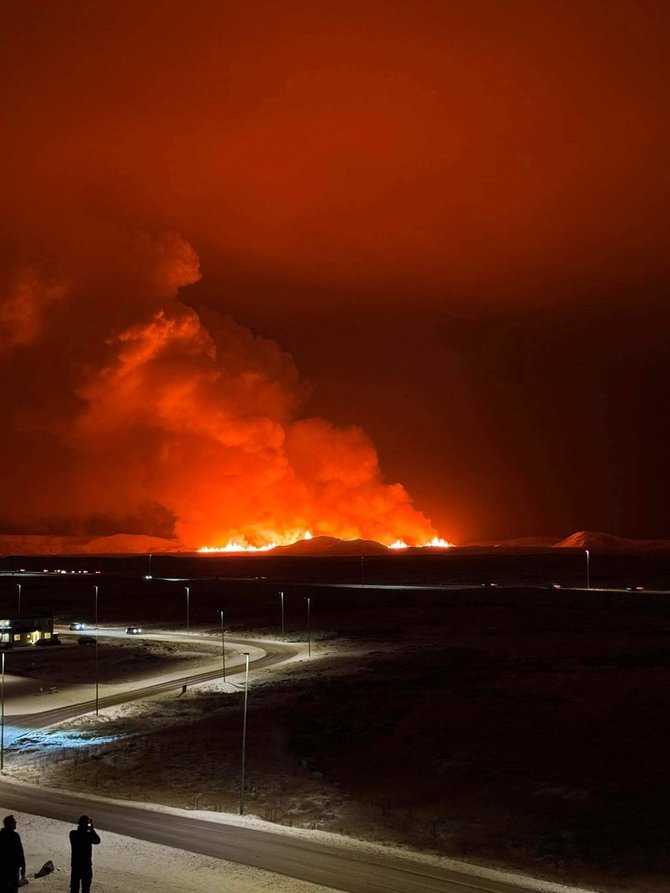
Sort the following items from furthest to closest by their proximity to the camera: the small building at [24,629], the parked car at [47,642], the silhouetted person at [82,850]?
1. the small building at [24,629]
2. the parked car at [47,642]
3. the silhouetted person at [82,850]

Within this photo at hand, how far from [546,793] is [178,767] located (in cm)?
1552

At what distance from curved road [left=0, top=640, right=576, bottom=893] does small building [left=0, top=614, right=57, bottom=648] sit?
1936 inches

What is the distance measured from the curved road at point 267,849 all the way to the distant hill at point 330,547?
417ft

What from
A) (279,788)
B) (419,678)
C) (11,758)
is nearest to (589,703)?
(419,678)

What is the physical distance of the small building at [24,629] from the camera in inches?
3354

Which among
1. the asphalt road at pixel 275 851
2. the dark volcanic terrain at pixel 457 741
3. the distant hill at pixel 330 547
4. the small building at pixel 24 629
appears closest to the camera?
the asphalt road at pixel 275 851

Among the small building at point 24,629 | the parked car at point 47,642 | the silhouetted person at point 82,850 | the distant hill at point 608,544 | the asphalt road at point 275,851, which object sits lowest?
the asphalt road at point 275,851

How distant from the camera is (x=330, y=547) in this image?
167250mm

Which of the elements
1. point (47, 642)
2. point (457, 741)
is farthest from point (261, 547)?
point (457, 741)

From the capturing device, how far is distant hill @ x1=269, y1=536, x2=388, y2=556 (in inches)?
6491

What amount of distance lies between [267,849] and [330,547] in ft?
453

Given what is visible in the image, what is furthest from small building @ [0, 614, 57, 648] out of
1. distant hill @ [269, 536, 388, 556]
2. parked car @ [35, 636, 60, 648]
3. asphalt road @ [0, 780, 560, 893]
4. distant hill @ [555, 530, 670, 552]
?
distant hill @ [555, 530, 670, 552]

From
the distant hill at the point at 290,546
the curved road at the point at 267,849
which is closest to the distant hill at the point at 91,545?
the distant hill at the point at 290,546

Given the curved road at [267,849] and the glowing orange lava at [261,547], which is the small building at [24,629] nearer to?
the curved road at [267,849]
